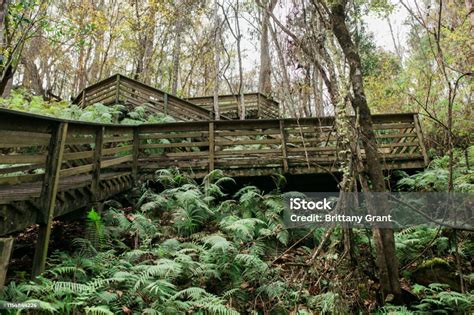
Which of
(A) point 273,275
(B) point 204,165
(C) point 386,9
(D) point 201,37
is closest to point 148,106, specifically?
(B) point 204,165

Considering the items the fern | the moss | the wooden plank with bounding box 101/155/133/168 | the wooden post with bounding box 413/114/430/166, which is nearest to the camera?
the fern

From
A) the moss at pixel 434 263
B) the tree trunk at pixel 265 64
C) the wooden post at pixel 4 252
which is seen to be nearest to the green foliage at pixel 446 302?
the moss at pixel 434 263

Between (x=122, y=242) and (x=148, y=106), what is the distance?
328 inches

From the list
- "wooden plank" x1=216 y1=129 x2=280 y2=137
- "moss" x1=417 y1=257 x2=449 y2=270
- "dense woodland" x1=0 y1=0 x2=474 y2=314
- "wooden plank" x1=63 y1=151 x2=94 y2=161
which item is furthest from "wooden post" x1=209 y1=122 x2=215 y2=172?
"moss" x1=417 y1=257 x2=449 y2=270

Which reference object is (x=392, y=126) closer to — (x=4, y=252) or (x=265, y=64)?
(x=4, y=252)

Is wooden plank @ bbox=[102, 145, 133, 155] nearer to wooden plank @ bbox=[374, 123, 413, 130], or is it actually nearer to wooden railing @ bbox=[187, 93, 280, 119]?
wooden plank @ bbox=[374, 123, 413, 130]

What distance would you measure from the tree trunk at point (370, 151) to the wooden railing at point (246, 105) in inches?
456

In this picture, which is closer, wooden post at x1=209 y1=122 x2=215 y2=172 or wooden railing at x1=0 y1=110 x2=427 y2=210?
wooden railing at x1=0 y1=110 x2=427 y2=210

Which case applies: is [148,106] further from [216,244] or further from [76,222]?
[216,244]

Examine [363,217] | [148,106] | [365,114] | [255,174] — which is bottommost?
[363,217]

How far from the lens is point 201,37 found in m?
22.8

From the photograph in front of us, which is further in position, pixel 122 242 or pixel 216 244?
pixel 122 242

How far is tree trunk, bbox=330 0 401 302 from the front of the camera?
12.1 ft

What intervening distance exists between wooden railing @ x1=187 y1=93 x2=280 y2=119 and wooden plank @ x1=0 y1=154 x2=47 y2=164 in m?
12.3
